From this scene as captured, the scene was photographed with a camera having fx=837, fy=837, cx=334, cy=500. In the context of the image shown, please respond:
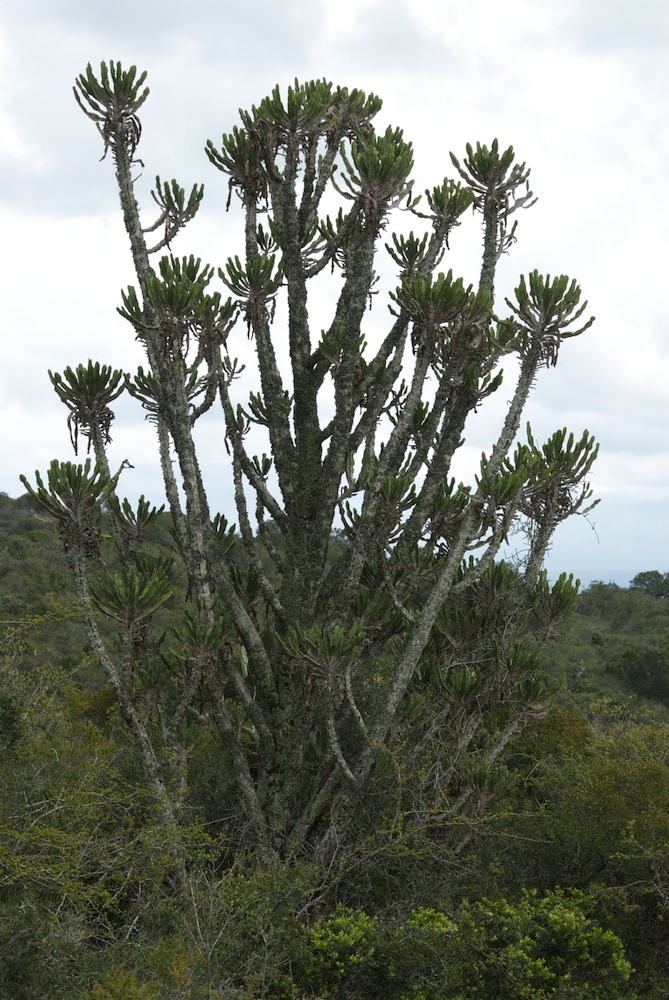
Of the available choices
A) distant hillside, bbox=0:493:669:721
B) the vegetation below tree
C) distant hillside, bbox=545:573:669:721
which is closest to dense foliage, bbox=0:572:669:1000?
the vegetation below tree

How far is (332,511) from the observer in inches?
375

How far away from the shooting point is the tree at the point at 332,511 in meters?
8.52

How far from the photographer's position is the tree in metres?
8.52

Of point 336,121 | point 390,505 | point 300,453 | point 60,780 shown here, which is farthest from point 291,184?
point 60,780

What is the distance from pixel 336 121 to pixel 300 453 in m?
3.95

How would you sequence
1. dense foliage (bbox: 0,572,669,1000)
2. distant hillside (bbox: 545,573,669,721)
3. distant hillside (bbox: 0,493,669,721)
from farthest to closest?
distant hillside (bbox: 545,573,669,721), distant hillside (bbox: 0,493,669,721), dense foliage (bbox: 0,572,669,1000)

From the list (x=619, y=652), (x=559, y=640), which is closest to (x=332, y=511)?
(x=559, y=640)

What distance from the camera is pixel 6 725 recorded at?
33.8ft

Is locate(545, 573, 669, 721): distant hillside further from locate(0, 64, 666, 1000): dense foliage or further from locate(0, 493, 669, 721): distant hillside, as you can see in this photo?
locate(0, 64, 666, 1000): dense foliage

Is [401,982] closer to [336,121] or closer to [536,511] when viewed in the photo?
[536,511]

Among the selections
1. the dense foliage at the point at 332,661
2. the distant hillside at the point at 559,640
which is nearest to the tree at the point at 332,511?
the dense foliage at the point at 332,661

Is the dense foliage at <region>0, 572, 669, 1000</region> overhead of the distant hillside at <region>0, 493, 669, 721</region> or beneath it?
beneath

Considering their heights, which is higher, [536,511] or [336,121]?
[336,121]

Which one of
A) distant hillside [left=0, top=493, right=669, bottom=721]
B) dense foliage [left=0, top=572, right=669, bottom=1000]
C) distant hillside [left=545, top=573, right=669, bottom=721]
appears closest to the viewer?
dense foliage [left=0, top=572, right=669, bottom=1000]
